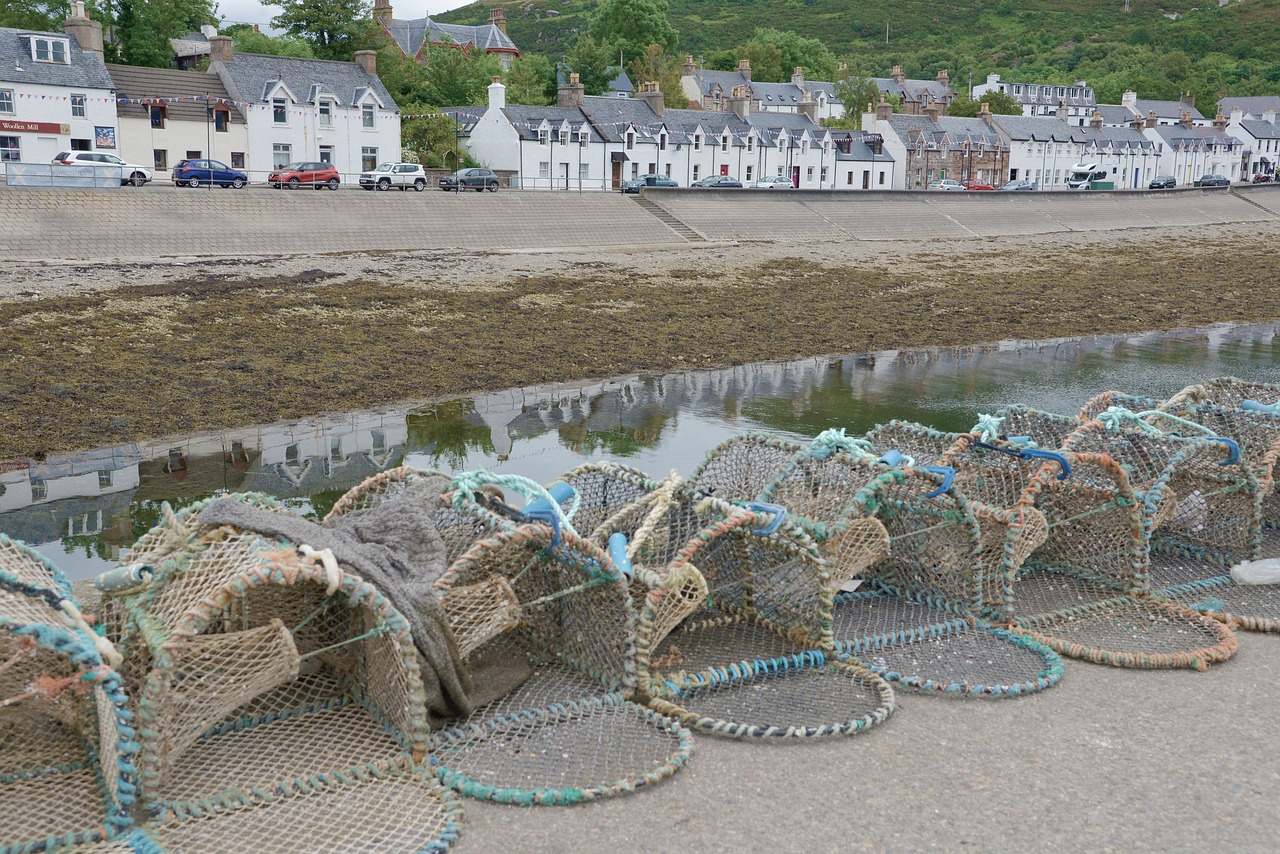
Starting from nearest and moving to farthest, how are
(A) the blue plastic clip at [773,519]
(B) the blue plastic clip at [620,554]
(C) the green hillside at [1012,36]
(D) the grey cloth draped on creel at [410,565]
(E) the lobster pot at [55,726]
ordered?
(E) the lobster pot at [55,726]
(D) the grey cloth draped on creel at [410,565]
(B) the blue plastic clip at [620,554]
(A) the blue plastic clip at [773,519]
(C) the green hillside at [1012,36]

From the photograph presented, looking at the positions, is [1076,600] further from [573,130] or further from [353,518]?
[573,130]

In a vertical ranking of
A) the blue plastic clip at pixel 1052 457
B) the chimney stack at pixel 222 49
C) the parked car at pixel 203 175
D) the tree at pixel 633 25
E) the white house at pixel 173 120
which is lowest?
the blue plastic clip at pixel 1052 457

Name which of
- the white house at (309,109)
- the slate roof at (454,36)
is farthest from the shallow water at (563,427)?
the slate roof at (454,36)

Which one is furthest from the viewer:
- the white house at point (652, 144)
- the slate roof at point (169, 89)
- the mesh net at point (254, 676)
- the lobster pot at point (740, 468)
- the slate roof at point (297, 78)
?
the white house at point (652, 144)

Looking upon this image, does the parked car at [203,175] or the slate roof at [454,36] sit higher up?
the slate roof at [454,36]

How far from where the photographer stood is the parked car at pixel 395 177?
3862 cm

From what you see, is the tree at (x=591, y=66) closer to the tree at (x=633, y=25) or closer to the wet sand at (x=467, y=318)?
the tree at (x=633, y=25)

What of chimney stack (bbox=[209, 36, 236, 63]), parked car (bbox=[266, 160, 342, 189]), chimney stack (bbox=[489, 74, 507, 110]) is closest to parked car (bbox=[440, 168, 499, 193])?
parked car (bbox=[266, 160, 342, 189])

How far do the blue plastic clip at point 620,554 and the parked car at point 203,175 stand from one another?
102ft

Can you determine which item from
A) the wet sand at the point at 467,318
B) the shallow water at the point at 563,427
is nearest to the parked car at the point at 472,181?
the wet sand at the point at 467,318

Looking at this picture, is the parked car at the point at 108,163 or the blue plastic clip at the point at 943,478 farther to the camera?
the parked car at the point at 108,163

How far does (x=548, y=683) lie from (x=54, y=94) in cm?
4406

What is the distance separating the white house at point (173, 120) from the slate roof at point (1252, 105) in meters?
96.1

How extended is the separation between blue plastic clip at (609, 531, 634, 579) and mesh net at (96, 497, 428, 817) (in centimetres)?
111
